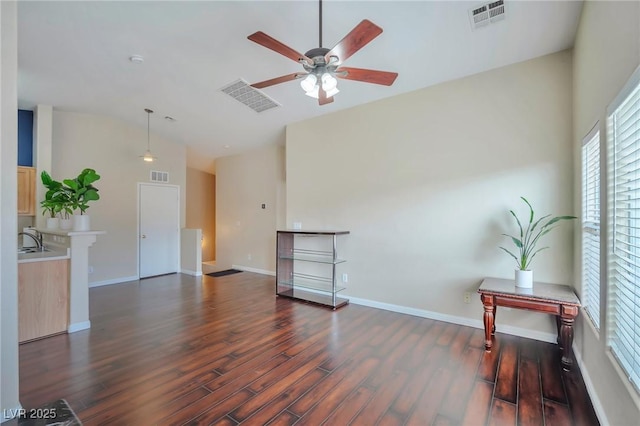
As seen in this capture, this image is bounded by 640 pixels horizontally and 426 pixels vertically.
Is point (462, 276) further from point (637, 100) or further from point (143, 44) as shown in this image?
point (143, 44)

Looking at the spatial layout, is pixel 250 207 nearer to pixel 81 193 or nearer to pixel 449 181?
pixel 81 193

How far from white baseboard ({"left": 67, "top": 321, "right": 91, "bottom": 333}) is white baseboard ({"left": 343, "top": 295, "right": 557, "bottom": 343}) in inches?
136

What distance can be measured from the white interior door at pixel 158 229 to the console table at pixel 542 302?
6.58 meters

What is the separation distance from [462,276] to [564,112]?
209 cm

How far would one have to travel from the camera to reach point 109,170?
5910mm

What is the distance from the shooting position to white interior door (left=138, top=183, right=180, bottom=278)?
642 centimetres

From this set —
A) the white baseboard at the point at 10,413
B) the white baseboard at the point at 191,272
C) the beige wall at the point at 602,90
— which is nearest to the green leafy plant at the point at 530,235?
the beige wall at the point at 602,90

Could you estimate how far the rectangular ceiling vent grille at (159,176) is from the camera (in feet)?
21.6

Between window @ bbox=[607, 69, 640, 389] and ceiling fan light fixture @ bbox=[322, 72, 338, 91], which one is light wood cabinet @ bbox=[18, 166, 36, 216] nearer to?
ceiling fan light fixture @ bbox=[322, 72, 338, 91]

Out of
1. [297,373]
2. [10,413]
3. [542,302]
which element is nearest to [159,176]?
[10,413]

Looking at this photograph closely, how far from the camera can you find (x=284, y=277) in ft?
16.8

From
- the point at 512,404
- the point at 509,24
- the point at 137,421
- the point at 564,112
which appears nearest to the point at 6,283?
the point at 137,421

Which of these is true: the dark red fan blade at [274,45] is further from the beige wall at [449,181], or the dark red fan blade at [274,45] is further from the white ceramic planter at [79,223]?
the white ceramic planter at [79,223]

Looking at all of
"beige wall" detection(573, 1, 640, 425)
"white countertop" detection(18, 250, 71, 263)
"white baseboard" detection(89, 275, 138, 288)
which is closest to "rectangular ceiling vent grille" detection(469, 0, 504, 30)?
"beige wall" detection(573, 1, 640, 425)
